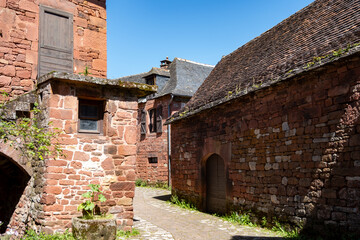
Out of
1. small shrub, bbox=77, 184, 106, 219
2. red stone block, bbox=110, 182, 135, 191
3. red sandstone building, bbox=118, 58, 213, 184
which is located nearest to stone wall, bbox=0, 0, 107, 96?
small shrub, bbox=77, 184, 106, 219

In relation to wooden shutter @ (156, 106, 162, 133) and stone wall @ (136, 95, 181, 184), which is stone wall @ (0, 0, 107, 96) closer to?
stone wall @ (136, 95, 181, 184)

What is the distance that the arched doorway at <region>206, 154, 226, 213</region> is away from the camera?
9555 millimetres

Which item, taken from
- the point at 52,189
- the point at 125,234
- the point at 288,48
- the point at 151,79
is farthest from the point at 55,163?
the point at 151,79

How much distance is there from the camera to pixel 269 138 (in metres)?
7.53

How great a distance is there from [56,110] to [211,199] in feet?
19.1

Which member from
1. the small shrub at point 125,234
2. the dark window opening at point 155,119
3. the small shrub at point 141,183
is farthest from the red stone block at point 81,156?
the small shrub at point 141,183

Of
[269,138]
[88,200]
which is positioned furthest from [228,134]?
[88,200]

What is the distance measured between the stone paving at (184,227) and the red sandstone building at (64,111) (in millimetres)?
836

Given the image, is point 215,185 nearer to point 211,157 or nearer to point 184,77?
point 211,157

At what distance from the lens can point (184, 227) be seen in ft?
25.4

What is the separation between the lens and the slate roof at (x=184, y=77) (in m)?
17.3

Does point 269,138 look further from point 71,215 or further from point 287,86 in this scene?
point 71,215

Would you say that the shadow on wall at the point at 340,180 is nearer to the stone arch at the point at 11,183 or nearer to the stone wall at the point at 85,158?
the stone wall at the point at 85,158

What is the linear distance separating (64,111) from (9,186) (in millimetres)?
3207
